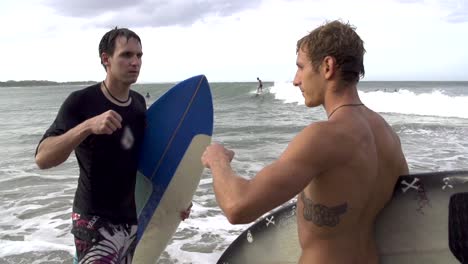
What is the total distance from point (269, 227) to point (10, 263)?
314cm

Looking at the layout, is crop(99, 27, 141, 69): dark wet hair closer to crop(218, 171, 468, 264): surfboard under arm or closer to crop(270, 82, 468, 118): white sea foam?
crop(218, 171, 468, 264): surfboard under arm

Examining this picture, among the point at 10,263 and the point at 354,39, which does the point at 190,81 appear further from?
the point at 10,263

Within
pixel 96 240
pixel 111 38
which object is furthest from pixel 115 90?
pixel 96 240

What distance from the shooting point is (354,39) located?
1.60 meters

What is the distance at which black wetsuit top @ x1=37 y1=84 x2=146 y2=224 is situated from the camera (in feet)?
7.75

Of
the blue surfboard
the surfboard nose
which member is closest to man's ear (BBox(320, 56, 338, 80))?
the surfboard nose

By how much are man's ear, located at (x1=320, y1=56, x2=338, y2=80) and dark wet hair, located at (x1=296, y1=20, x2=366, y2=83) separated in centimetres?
1

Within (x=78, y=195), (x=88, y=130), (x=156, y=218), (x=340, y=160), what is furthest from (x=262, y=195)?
(x=156, y=218)

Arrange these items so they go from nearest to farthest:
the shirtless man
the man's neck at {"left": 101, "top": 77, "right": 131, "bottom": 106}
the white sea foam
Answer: the shirtless man → the man's neck at {"left": 101, "top": 77, "right": 131, "bottom": 106} → the white sea foam

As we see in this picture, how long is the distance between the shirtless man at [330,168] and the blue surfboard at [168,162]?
5.03 ft

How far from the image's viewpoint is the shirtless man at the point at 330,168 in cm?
141

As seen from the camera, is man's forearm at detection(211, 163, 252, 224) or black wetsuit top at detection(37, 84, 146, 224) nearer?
man's forearm at detection(211, 163, 252, 224)

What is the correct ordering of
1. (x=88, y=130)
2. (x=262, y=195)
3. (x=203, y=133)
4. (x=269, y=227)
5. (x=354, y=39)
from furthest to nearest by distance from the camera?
(x=203, y=133) → (x=269, y=227) → (x=88, y=130) → (x=354, y=39) → (x=262, y=195)

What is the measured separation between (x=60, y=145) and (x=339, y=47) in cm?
145
